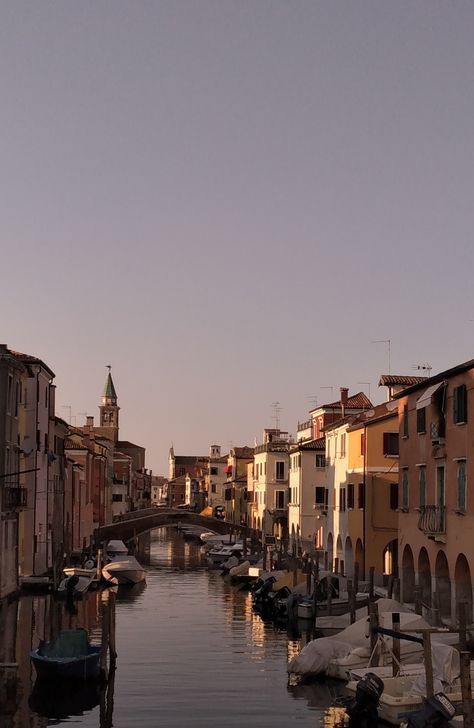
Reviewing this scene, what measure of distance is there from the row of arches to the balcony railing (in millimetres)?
988

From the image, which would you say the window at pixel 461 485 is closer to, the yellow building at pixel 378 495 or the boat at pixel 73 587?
the yellow building at pixel 378 495

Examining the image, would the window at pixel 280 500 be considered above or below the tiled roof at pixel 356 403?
below

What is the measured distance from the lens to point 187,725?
24734 mm

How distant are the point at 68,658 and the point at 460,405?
50.5 feet

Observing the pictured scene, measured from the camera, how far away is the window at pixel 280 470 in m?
94.2

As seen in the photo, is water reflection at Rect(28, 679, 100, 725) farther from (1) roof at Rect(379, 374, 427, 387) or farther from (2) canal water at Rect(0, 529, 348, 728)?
(1) roof at Rect(379, 374, 427, 387)

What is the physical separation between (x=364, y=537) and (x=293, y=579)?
15.1 ft

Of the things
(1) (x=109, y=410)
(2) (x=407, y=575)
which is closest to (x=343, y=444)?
(2) (x=407, y=575)

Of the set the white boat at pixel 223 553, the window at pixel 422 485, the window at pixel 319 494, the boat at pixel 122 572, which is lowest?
the white boat at pixel 223 553

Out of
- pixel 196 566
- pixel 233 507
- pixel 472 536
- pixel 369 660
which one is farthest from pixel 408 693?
pixel 233 507

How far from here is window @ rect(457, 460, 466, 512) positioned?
118 feet

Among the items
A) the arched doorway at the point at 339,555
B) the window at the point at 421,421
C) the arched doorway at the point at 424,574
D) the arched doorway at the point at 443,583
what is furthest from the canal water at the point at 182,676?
the window at the point at 421,421

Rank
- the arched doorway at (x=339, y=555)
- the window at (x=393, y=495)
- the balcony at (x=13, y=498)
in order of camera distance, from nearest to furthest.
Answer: the balcony at (x=13, y=498), the window at (x=393, y=495), the arched doorway at (x=339, y=555)

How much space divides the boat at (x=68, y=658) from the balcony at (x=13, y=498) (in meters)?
17.8
